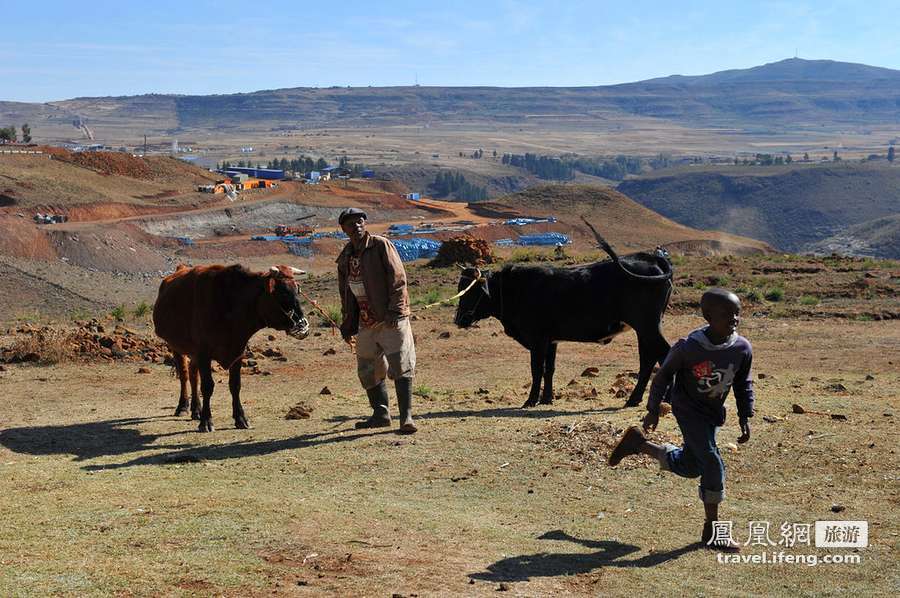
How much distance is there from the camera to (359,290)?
11922 millimetres

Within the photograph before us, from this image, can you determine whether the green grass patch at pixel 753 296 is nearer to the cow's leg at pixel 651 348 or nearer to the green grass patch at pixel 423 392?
the cow's leg at pixel 651 348

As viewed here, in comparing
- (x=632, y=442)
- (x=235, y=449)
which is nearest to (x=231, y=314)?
(x=235, y=449)

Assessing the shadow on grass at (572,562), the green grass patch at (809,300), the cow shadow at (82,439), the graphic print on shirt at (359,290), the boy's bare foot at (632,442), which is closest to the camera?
the shadow on grass at (572,562)

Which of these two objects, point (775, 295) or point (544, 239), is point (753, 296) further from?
point (544, 239)

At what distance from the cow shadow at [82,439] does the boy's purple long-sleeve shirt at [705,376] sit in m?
5.92

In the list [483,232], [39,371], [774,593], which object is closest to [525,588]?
[774,593]

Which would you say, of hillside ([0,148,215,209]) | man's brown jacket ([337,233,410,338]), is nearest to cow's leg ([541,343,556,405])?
man's brown jacket ([337,233,410,338])

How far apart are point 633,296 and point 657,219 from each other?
61.8 m

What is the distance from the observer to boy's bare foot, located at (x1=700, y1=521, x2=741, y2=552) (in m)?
7.73

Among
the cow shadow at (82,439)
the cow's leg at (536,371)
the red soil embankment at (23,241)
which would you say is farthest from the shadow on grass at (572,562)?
the red soil embankment at (23,241)

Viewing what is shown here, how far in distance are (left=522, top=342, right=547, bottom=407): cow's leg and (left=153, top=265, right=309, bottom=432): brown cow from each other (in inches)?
121

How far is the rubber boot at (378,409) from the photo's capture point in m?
12.1

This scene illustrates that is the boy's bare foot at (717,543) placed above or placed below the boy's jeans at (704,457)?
below

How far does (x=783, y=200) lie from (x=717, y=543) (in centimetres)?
12790
